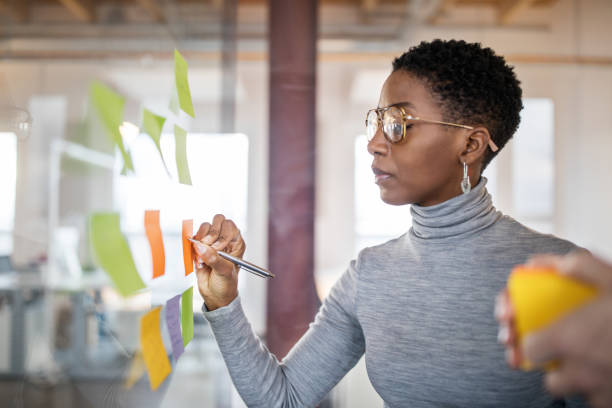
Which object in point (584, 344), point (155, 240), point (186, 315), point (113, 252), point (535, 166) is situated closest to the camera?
point (584, 344)

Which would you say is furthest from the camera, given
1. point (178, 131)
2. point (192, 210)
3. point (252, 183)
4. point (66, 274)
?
point (66, 274)

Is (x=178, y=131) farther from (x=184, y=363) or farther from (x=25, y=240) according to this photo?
(x=184, y=363)

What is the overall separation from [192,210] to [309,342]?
0.60m

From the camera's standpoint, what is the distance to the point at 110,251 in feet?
1.67

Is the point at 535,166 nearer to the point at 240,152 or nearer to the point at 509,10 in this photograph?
the point at 509,10

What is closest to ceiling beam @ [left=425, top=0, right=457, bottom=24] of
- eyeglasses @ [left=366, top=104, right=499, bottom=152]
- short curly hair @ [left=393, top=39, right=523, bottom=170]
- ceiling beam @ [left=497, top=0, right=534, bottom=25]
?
ceiling beam @ [left=497, top=0, right=534, bottom=25]

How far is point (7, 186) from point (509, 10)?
1.82 metres

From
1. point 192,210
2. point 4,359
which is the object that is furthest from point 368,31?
point 4,359

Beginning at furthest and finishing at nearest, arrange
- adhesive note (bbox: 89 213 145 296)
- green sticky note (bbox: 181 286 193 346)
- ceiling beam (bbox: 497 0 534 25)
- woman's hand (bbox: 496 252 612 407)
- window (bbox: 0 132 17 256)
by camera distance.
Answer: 1. ceiling beam (bbox: 497 0 534 25)
2. window (bbox: 0 132 17 256)
3. green sticky note (bbox: 181 286 193 346)
4. adhesive note (bbox: 89 213 145 296)
5. woman's hand (bbox: 496 252 612 407)

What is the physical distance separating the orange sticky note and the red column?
2.65 feet

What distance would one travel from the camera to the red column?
141cm

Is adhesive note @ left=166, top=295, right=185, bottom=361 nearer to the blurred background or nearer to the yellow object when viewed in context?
the yellow object

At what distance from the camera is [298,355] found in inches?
32.9

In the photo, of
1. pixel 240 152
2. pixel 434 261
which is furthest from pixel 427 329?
pixel 240 152
